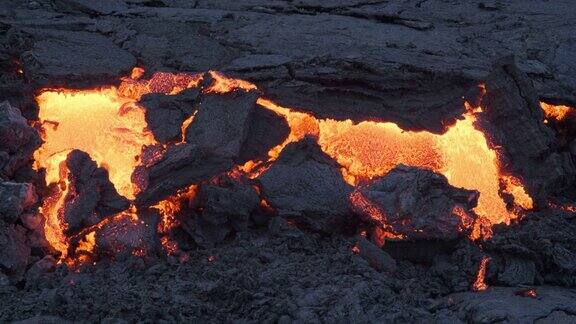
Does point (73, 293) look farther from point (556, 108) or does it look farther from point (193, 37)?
point (556, 108)

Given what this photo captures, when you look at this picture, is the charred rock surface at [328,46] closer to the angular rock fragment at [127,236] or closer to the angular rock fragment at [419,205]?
the angular rock fragment at [419,205]

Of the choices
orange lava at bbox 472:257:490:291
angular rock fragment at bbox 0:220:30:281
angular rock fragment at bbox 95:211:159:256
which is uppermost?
orange lava at bbox 472:257:490:291

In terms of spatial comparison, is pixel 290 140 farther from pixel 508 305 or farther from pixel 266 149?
pixel 508 305

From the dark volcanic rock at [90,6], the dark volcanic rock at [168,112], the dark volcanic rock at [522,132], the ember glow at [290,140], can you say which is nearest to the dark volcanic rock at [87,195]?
the ember glow at [290,140]

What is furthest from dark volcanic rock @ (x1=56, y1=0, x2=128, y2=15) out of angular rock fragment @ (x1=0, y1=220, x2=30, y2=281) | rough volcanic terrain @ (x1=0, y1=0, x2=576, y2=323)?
angular rock fragment @ (x1=0, y1=220, x2=30, y2=281)

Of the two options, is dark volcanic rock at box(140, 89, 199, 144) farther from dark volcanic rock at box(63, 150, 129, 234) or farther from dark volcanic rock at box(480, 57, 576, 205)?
dark volcanic rock at box(480, 57, 576, 205)

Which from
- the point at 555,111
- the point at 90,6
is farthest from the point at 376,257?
the point at 90,6
